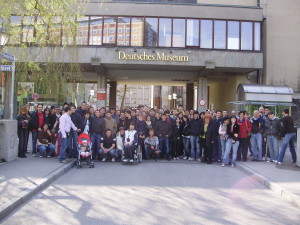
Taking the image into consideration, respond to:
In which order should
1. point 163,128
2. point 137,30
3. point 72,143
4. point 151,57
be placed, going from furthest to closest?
point 137,30, point 151,57, point 163,128, point 72,143

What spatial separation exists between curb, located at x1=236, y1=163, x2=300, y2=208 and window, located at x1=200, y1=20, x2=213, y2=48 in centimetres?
1616

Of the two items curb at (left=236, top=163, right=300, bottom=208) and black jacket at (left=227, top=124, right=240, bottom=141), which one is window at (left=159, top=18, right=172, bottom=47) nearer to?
black jacket at (left=227, top=124, right=240, bottom=141)

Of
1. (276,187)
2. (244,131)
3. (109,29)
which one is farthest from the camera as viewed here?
(109,29)

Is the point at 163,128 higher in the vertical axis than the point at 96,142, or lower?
higher

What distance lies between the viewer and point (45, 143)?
12148 mm

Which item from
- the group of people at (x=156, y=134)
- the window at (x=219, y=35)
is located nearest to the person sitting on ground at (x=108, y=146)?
the group of people at (x=156, y=134)

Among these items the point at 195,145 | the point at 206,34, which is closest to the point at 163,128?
the point at 195,145

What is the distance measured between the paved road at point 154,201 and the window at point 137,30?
16.8m

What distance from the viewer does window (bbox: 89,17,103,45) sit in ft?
81.8

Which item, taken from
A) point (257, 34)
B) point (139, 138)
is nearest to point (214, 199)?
point (139, 138)

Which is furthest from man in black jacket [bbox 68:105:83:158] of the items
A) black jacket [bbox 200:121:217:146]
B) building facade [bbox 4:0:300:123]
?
building facade [bbox 4:0:300:123]

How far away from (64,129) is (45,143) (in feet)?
5.18

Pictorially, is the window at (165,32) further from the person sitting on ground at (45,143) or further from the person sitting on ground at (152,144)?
the person sitting on ground at (45,143)

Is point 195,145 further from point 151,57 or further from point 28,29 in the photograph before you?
point 151,57
